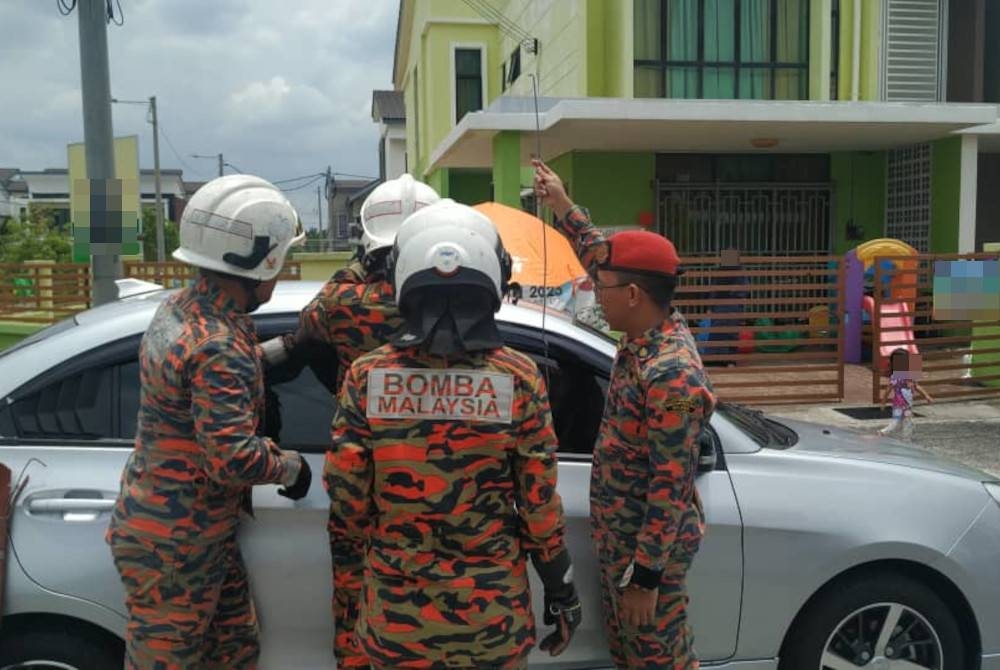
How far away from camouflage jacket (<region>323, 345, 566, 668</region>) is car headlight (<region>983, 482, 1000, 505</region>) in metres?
2.07

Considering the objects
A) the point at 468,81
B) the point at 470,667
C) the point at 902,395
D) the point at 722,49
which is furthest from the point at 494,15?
the point at 470,667

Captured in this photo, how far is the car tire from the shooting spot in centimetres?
265

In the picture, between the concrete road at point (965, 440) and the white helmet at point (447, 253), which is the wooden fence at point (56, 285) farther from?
the white helmet at point (447, 253)

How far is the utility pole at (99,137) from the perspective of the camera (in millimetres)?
7074

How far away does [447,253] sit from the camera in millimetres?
2035

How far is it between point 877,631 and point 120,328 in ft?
9.04

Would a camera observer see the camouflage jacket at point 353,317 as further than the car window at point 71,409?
No

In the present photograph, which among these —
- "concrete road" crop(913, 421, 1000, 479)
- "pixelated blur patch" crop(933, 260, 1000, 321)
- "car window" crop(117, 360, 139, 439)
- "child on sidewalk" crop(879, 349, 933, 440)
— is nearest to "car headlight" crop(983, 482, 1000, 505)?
"car window" crop(117, 360, 139, 439)

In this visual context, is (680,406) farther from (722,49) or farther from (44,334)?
(722,49)

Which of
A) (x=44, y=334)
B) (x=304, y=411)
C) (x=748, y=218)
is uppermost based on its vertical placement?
(x=748, y=218)

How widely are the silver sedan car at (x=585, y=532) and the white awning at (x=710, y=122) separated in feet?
28.4

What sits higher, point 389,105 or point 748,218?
point 389,105

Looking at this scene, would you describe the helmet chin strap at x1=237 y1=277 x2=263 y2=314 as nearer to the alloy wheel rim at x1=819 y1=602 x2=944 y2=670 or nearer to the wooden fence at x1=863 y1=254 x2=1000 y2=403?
the alloy wheel rim at x1=819 y1=602 x2=944 y2=670

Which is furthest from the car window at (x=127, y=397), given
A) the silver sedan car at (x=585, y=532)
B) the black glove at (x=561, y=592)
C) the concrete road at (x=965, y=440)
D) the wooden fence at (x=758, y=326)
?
the wooden fence at (x=758, y=326)
